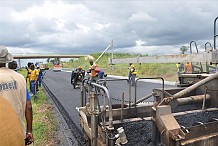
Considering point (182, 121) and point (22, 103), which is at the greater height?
point (22, 103)

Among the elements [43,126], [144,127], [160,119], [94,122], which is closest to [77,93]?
[43,126]

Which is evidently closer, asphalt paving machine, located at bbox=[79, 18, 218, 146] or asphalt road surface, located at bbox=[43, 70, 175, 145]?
asphalt paving machine, located at bbox=[79, 18, 218, 146]

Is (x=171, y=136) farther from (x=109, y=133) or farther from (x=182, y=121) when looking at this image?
(x=182, y=121)

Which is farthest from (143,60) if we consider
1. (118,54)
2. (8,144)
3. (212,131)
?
(118,54)

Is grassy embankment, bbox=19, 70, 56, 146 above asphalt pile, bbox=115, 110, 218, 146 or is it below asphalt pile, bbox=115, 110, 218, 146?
below

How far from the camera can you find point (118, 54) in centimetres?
5722

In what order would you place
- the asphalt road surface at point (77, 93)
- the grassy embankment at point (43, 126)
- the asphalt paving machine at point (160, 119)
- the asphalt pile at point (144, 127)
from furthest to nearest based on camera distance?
the asphalt road surface at point (77, 93), the grassy embankment at point (43, 126), the asphalt pile at point (144, 127), the asphalt paving machine at point (160, 119)

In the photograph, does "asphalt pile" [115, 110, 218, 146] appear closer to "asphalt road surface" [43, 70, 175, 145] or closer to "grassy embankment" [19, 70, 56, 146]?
"grassy embankment" [19, 70, 56, 146]

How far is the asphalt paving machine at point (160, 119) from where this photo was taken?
2928mm

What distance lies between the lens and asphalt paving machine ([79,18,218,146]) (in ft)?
9.61

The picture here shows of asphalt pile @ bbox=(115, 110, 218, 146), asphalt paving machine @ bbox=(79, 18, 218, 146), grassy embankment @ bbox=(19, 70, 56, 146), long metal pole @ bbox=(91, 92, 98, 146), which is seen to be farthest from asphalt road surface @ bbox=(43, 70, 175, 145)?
long metal pole @ bbox=(91, 92, 98, 146)

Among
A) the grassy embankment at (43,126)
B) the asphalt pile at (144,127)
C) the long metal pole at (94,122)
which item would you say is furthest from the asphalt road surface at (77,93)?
the long metal pole at (94,122)

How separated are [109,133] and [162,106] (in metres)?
0.73

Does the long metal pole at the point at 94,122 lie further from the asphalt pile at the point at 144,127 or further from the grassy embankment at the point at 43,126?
the grassy embankment at the point at 43,126
